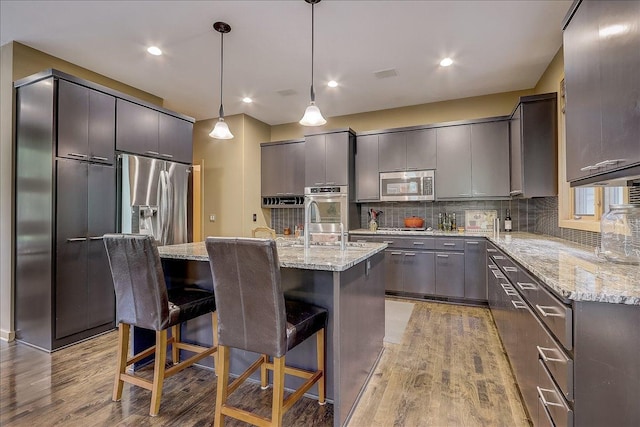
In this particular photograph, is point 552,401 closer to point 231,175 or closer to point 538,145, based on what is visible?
point 538,145

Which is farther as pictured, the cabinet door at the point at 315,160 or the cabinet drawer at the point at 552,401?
the cabinet door at the point at 315,160

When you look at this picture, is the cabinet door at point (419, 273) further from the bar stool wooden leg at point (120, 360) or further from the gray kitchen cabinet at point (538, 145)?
the bar stool wooden leg at point (120, 360)

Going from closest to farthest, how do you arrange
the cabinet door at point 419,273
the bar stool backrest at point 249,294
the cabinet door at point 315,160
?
1. the bar stool backrest at point 249,294
2. the cabinet door at point 419,273
3. the cabinet door at point 315,160

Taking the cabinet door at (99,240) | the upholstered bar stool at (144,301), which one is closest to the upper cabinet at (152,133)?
the cabinet door at (99,240)

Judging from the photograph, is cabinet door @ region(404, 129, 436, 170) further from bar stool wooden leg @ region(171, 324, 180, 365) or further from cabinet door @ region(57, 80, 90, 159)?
cabinet door @ region(57, 80, 90, 159)

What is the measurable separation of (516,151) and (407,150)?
138 cm

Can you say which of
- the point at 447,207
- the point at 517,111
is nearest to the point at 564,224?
the point at 517,111

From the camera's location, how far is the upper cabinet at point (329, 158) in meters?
4.70

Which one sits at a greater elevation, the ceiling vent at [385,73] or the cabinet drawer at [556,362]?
the ceiling vent at [385,73]

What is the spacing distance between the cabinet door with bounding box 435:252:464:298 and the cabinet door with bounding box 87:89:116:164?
156 inches

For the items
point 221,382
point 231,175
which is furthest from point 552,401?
point 231,175

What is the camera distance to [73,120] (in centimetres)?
293

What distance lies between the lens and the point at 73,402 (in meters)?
1.99

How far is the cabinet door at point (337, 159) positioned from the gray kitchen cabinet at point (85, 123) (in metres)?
2.75
